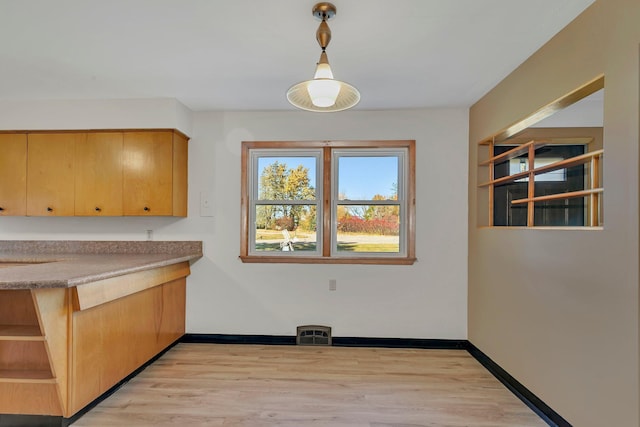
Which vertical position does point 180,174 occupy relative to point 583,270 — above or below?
above

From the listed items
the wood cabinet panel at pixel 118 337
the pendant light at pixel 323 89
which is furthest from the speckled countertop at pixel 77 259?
the pendant light at pixel 323 89

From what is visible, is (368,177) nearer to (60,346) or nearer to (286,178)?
(286,178)

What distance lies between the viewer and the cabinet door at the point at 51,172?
10.7 feet

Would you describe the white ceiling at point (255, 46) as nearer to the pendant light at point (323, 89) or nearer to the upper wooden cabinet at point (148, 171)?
the pendant light at point (323, 89)

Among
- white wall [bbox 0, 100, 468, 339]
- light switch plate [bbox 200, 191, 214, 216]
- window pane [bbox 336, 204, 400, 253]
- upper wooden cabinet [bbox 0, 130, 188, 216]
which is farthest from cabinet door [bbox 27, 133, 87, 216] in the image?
window pane [bbox 336, 204, 400, 253]

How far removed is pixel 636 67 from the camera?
154 centimetres

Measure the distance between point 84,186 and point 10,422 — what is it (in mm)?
1954

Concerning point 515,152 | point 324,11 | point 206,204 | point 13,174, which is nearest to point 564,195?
point 515,152

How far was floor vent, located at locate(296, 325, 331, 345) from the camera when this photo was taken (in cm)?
343

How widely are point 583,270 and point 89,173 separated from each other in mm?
3937

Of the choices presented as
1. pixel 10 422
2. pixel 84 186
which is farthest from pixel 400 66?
pixel 10 422

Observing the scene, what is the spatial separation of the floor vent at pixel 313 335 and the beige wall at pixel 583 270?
1.53m

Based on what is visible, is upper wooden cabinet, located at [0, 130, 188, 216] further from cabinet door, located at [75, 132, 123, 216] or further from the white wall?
the white wall

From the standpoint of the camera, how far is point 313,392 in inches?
98.5
